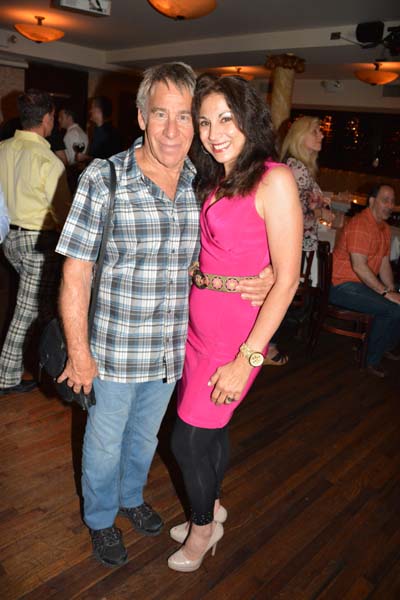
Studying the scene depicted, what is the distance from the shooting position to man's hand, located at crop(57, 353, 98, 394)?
1.46 meters

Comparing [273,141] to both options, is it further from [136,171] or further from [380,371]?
[380,371]

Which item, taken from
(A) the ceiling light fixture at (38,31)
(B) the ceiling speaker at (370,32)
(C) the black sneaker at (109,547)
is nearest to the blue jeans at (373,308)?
(C) the black sneaker at (109,547)

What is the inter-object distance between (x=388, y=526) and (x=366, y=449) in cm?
60

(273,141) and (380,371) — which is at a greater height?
(273,141)

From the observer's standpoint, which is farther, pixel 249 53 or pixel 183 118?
pixel 249 53

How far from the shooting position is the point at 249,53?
7.07 metres

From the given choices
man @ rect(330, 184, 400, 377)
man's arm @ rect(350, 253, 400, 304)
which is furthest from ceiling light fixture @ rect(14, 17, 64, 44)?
man's arm @ rect(350, 253, 400, 304)

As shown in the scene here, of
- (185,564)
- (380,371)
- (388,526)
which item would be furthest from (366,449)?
(185,564)

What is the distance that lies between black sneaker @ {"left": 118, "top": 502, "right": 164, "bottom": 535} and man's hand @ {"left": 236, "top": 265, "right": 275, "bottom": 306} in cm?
107

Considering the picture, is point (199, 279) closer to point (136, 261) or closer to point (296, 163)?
point (136, 261)

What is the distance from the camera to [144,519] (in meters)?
1.95

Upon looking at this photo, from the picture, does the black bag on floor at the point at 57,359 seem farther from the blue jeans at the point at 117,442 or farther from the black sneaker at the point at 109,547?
the black sneaker at the point at 109,547

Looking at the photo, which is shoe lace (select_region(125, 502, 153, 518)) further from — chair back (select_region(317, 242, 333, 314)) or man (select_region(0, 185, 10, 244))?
chair back (select_region(317, 242, 333, 314))

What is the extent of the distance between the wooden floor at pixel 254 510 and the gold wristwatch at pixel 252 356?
0.91 m
